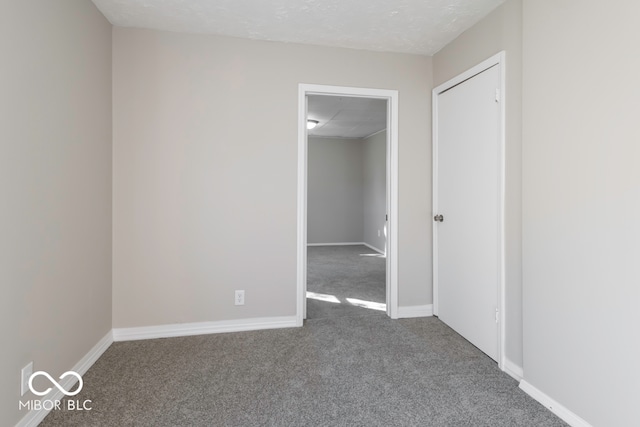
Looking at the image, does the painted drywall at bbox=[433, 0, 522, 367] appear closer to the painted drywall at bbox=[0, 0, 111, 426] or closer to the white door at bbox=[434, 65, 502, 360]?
the white door at bbox=[434, 65, 502, 360]

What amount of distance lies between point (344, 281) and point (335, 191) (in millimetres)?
3714

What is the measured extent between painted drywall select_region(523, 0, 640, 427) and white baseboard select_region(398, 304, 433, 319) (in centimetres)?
124

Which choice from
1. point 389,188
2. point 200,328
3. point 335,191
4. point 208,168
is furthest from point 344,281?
point 335,191

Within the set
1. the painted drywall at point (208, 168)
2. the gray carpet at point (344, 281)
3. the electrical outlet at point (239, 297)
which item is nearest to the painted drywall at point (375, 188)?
the gray carpet at point (344, 281)

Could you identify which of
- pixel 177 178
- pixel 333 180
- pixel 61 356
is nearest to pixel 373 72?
pixel 177 178

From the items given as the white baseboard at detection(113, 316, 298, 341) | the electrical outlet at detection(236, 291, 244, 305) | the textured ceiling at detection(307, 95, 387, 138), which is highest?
the textured ceiling at detection(307, 95, 387, 138)

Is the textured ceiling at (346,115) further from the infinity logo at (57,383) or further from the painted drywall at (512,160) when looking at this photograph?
the infinity logo at (57,383)

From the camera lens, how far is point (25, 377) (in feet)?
5.58

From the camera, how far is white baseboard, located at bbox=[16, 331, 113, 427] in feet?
5.62

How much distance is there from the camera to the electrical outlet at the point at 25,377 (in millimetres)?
1678

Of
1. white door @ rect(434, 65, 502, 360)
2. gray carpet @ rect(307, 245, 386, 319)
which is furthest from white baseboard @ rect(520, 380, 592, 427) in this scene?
gray carpet @ rect(307, 245, 386, 319)

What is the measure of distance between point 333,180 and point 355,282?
3.85 metres

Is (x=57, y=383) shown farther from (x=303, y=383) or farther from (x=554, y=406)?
(x=554, y=406)

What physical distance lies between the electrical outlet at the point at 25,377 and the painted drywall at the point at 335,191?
6.39m
